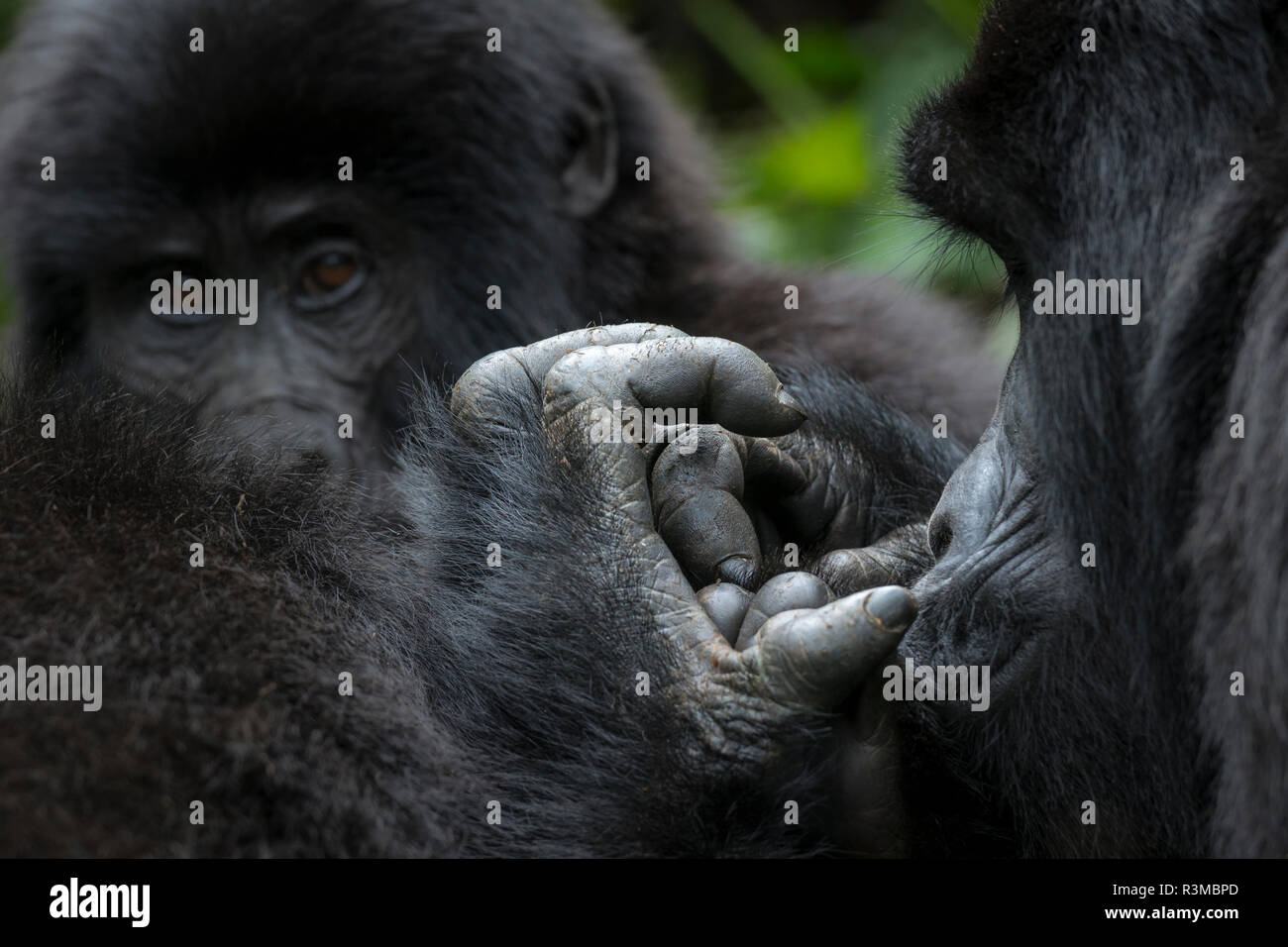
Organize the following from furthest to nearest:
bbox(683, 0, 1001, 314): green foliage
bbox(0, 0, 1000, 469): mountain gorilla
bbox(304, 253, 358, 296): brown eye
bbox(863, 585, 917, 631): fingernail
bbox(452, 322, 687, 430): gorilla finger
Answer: bbox(683, 0, 1001, 314): green foliage → bbox(304, 253, 358, 296): brown eye → bbox(0, 0, 1000, 469): mountain gorilla → bbox(452, 322, 687, 430): gorilla finger → bbox(863, 585, 917, 631): fingernail

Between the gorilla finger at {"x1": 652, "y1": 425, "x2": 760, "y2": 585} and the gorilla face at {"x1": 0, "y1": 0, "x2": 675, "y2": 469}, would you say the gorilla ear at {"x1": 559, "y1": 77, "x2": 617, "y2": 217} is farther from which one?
the gorilla finger at {"x1": 652, "y1": 425, "x2": 760, "y2": 585}

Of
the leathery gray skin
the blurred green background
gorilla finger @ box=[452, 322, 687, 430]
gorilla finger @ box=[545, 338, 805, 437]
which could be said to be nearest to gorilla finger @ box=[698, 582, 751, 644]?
the leathery gray skin

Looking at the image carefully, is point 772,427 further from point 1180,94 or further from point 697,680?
point 1180,94

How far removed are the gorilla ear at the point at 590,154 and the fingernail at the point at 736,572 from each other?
6.22 ft

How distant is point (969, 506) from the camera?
1813mm

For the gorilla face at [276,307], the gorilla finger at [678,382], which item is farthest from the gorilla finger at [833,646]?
the gorilla face at [276,307]

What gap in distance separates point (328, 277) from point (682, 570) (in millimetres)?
2019

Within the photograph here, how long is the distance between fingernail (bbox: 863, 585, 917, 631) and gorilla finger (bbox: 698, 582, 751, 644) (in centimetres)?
21

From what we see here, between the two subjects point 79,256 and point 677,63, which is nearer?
point 79,256

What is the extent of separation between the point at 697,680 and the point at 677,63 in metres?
5.47

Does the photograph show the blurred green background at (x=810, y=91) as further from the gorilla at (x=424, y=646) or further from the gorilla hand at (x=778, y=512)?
→ the gorilla at (x=424, y=646)

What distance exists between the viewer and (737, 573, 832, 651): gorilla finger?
1.70 m
